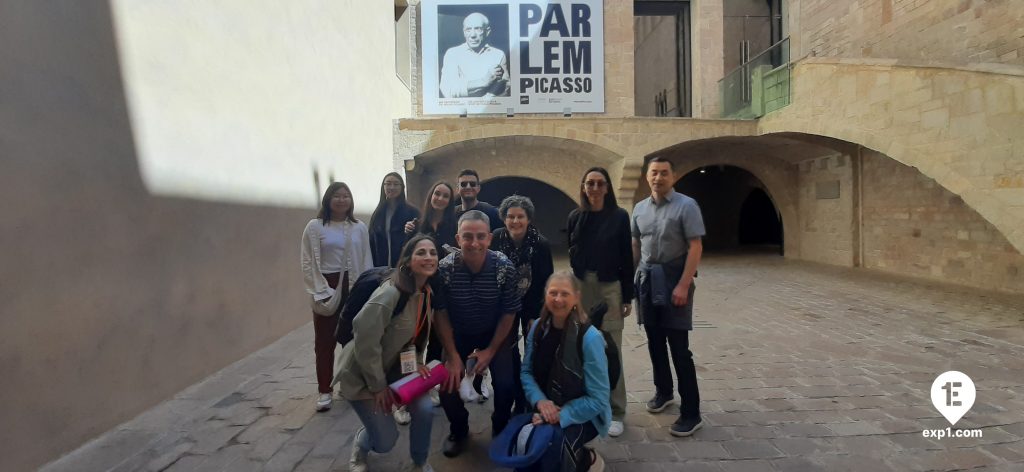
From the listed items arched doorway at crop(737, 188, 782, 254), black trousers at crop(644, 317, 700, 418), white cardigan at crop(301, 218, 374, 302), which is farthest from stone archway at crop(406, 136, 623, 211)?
arched doorway at crop(737, 188, 782, 254)

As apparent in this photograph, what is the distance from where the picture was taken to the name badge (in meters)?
2.15

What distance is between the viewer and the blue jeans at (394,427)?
2.13 metres

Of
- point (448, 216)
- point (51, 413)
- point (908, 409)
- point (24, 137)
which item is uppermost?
point (24, 137)

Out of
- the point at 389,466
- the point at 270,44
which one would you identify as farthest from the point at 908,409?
the point at 270,44

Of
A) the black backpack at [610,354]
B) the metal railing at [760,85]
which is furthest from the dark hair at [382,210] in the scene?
the metal railing at [760,85]

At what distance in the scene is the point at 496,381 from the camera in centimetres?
243

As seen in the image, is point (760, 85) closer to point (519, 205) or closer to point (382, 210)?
point (382, 210)

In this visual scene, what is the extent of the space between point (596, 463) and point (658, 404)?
859mm

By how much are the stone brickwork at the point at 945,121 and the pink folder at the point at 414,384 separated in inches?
249

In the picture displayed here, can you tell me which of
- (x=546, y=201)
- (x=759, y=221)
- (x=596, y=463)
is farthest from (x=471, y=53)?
(x=759, y=221)

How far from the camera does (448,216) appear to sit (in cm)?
325

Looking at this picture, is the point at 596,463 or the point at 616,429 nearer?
the point at 596,463

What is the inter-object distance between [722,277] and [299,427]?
26.2 feet

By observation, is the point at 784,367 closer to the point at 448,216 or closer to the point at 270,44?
the point at 448,216
